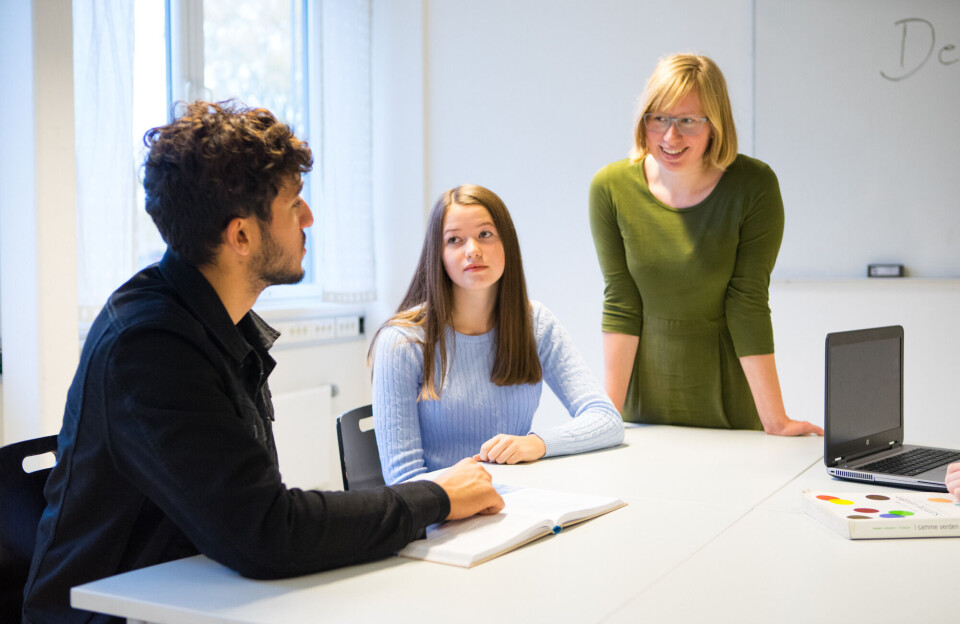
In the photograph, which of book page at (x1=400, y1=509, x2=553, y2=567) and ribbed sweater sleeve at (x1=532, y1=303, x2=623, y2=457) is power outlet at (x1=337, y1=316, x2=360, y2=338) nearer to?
ribbed sweater sleeve at (x1=532, y1=303, x2=623, y2=457)

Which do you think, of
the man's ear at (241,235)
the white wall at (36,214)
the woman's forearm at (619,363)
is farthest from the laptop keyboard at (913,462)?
the white wall at (36,214)

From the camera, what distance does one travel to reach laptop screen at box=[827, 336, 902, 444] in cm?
171

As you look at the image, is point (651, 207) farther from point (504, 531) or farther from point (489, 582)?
point (489, 582)

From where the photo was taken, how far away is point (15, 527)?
1.37 meters

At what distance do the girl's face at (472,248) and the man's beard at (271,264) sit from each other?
77 cm

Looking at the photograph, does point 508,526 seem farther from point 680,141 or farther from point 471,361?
point 680,141

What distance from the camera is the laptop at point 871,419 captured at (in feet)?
5.45

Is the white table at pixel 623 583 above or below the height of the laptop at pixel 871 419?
below

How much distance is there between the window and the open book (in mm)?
1608

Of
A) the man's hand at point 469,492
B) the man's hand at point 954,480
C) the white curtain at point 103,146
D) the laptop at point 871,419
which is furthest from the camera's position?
the white curtain at point 103,146

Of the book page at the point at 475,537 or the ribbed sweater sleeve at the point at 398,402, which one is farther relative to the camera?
the ribbed sweater sleeve at the point at 398,402

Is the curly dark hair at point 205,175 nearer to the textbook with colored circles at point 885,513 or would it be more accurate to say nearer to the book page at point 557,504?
the book page at point 557,504

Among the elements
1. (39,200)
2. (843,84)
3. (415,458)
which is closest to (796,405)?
(843,84)

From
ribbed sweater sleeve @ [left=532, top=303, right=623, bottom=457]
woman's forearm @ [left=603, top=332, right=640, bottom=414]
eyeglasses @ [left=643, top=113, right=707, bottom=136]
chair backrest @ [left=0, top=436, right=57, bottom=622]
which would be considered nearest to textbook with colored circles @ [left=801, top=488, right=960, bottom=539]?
ribbed sweater sleeve @ [left=532, top=303, right=623, bottom=457]
